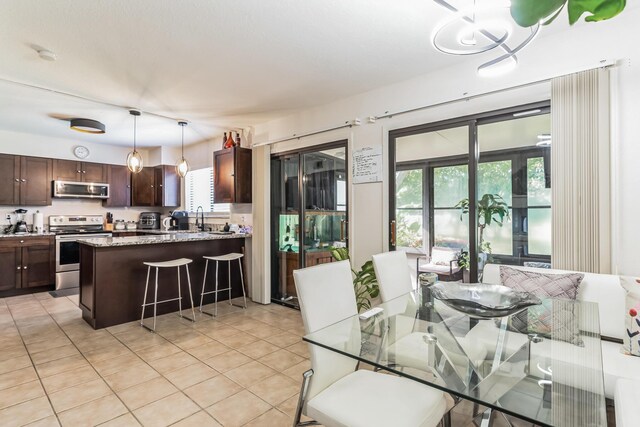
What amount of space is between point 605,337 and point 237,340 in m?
2.98

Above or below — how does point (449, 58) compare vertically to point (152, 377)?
above

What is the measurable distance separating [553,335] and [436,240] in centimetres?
179

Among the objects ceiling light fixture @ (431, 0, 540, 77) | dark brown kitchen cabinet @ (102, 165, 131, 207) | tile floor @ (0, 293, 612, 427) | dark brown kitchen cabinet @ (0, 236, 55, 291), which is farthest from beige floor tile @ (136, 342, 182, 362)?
dark brown kitchen cabinet @ (102, 165, 131, 207)

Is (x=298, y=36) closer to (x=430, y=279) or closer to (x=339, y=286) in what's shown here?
(x=339, y=286)

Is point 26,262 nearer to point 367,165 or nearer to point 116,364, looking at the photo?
point 116,364

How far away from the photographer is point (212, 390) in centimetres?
237

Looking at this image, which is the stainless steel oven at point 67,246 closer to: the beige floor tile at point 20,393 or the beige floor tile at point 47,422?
the beige floor tile at point 20,393

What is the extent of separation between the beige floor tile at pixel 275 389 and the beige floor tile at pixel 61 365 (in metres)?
1.56

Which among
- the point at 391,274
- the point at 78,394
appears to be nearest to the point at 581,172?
the point at 391,274

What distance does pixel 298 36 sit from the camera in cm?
250

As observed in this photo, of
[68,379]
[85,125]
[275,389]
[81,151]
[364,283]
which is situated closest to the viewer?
[275,389]

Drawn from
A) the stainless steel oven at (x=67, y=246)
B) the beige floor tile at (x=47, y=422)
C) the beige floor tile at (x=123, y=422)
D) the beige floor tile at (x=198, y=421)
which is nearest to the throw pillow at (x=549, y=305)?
the beige floor tile at (x=198, y=421)

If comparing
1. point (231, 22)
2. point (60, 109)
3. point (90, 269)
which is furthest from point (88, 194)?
point (231, 22)

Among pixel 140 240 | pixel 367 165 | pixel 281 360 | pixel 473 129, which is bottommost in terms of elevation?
pixel 281 360
